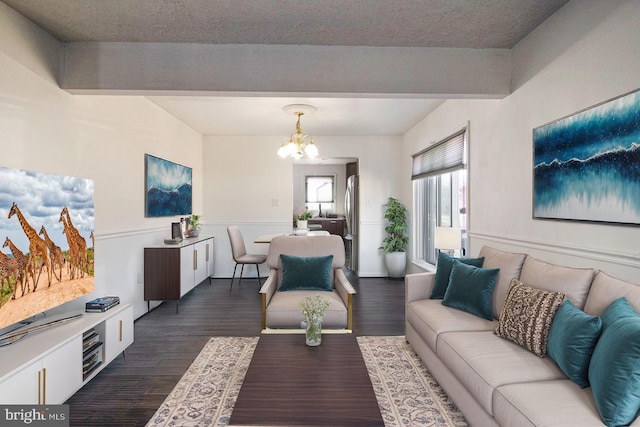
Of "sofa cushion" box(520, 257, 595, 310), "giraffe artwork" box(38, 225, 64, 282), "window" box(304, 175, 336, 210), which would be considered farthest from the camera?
"window" box(304, 175, 336, 210)

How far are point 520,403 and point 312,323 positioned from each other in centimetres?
122

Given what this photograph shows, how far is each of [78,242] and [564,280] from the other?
3.26 m

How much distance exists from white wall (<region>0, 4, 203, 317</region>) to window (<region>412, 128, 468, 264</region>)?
3.63 meters

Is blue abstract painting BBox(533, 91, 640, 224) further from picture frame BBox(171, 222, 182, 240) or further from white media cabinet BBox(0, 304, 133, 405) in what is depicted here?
picture frame BBox(171, 222, 182, 240)

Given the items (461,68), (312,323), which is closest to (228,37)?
(461,68)

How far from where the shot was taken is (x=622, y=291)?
1.66 m

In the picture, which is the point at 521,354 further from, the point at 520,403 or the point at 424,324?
the point at 424,324

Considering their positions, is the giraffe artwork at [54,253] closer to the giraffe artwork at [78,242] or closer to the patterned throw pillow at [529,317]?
the giraffe artwork at [78,242]

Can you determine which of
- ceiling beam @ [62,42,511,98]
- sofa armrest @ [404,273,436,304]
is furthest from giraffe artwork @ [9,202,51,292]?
sofa armrest @ [404,273,436,304]

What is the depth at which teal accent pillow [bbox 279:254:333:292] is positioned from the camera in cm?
334

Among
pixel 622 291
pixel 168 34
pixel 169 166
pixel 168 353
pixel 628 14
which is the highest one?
pixel 168 34

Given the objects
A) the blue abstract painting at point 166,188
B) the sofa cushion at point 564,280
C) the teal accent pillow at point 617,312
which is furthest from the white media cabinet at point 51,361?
the sofa cushion at point 564,280

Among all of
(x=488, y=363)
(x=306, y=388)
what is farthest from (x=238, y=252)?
(x=488, y=363)

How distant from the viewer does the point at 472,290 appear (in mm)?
2520
